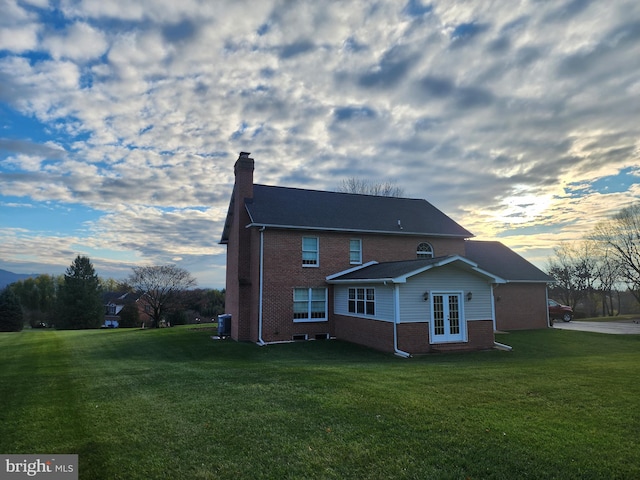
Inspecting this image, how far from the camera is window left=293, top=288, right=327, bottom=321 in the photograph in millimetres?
18891

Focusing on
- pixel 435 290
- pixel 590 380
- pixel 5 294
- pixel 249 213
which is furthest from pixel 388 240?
pixel 5 294

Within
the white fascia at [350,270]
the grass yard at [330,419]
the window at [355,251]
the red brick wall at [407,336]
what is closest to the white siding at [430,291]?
the red brick wall at [407,336]

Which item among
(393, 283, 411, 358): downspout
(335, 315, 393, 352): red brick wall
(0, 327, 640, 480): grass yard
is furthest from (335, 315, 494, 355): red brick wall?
(0, 327, 640, 480): grass yard

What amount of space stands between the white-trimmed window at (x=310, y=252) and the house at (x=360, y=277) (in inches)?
2.0

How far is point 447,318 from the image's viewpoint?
16.0 m

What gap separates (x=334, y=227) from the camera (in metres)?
19.5

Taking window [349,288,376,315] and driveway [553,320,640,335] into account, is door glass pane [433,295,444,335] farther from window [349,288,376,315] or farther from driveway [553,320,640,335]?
driveway [553,320,640,335]

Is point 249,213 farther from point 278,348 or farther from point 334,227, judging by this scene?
point 278,348

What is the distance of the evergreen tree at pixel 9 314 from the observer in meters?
43.9

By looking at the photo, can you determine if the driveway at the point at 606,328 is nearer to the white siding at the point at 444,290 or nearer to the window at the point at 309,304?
the white siding at the point at 444,290

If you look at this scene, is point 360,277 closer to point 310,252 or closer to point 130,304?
point 310,252

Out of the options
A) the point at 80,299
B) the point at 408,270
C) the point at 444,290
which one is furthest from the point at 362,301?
the point at 80,299
